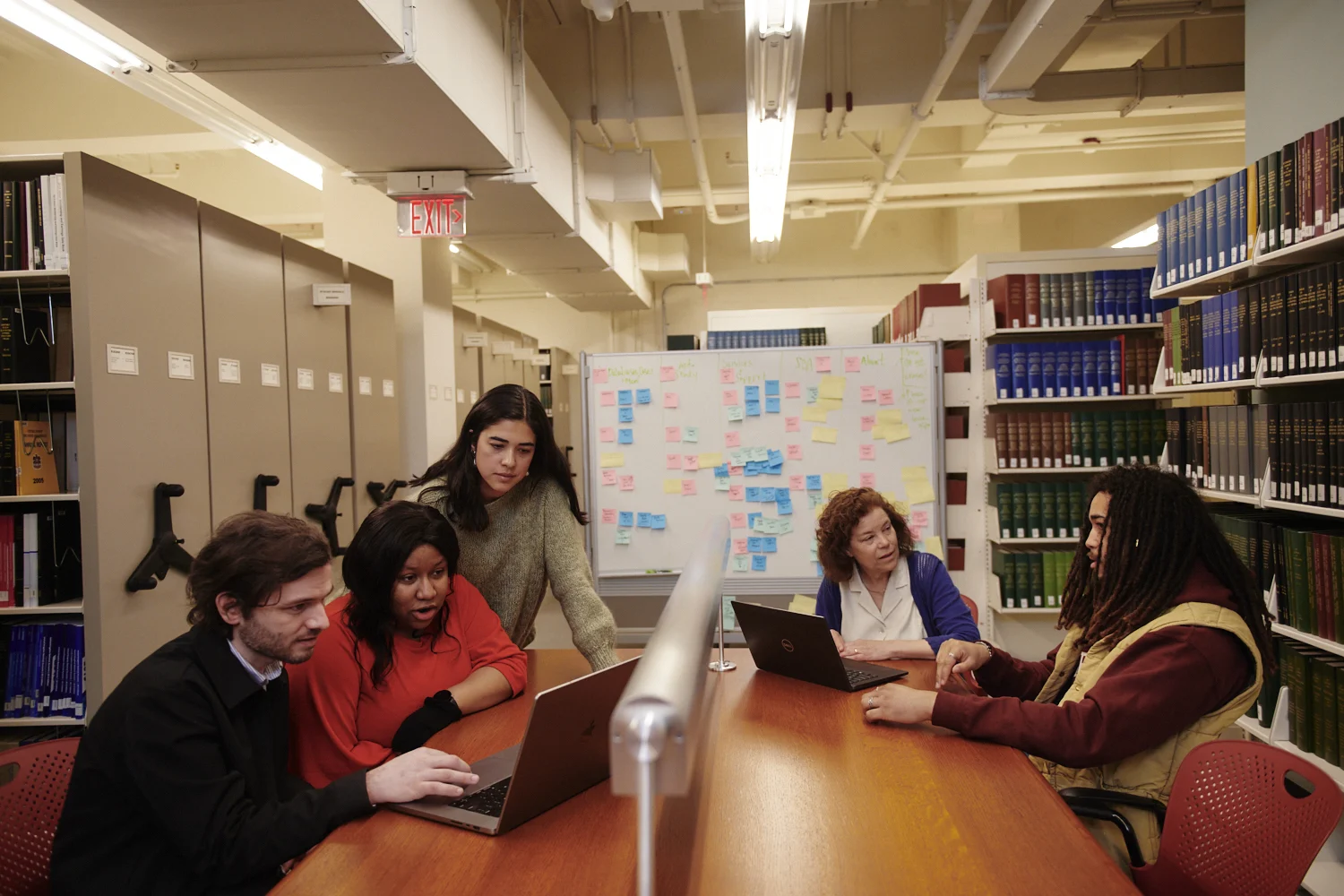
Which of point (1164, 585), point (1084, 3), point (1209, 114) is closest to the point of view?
point (1164, 585)

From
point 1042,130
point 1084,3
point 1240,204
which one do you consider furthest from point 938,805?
point 1042,130

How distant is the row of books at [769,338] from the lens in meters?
6.87

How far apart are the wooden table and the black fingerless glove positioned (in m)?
0.05

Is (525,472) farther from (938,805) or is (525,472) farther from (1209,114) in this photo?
(1209,114)

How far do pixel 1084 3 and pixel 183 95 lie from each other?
141 inches

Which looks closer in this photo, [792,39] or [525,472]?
[525,472]

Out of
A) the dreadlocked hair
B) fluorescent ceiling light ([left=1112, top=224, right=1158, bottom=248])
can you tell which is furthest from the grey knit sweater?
fluorescent ceiling light ([left=1112, top=224, right=1158, bottom=248])

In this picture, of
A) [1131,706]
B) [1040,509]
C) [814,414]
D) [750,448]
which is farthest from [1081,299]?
[1131,706]

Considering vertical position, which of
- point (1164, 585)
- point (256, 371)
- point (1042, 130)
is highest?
point (1042, 130)

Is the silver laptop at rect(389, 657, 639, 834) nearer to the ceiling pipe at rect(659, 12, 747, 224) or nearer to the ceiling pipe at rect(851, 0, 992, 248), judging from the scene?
the ceiling pipe at rect(659, 12, 747, 224)

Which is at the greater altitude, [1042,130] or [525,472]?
[1042,130]

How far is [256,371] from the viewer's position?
11.7ft

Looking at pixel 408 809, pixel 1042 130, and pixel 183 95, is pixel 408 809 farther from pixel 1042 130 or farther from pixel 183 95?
pixel 1042 130

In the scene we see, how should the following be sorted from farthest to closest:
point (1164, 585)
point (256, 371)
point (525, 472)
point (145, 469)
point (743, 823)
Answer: point (256, 371) < point (145, 469) < point (525, 472) < point (1164, 585) < point (743, 823)
